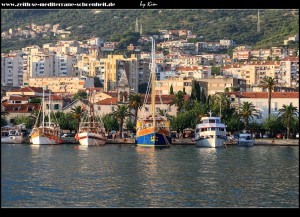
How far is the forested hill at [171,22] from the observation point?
4594 inches

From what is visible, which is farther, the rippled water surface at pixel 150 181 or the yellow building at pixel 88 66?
the yellow building at pixel 88 66

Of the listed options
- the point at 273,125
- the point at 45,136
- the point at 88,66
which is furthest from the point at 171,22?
the point at 45,136

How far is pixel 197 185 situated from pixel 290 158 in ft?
35.2

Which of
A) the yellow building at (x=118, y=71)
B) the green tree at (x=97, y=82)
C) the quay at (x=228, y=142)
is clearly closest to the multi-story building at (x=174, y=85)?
the yellow building at (x=118, y=71)

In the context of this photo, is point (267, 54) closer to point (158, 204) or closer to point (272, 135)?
point (272, 135)

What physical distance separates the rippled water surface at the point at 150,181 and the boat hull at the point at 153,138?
884cm

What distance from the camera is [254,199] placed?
50.7 feet

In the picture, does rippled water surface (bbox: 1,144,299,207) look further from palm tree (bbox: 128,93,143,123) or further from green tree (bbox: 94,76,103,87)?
green tree (bbox: 94,76,103,87)

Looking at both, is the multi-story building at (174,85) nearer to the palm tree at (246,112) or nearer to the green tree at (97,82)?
the palm tree at (246,112)

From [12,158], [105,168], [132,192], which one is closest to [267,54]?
[105,168]

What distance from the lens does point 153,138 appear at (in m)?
37.2

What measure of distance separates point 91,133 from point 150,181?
1973cm

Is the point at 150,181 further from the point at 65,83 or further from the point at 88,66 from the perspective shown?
the point at 88,66

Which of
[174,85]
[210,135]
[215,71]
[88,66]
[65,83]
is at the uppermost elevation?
[88,66]
